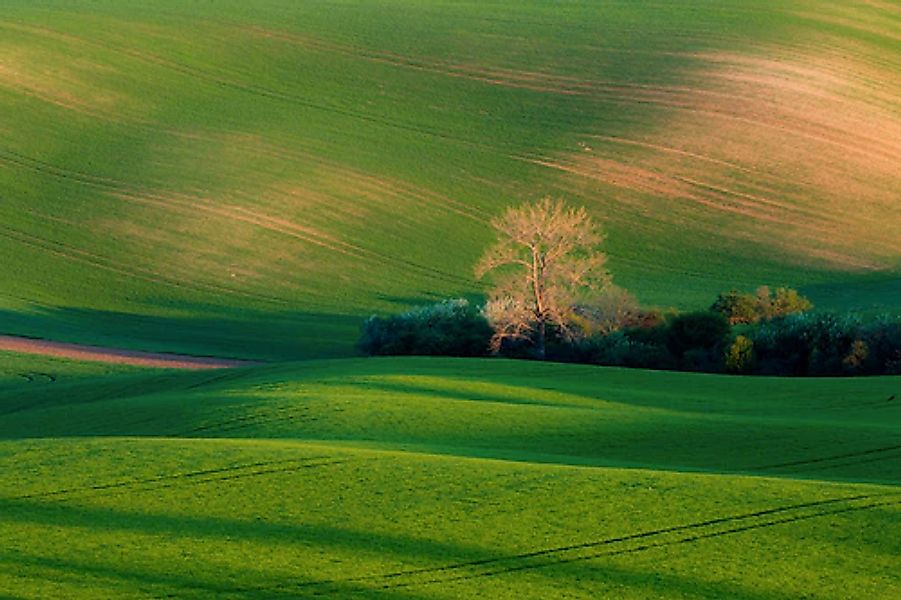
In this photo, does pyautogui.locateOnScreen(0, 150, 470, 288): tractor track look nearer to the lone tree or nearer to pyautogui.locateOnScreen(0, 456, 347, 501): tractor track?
the lone tree

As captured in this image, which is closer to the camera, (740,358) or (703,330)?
(740,358)

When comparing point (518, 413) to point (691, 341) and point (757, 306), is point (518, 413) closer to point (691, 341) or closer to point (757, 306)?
point (691, 341)

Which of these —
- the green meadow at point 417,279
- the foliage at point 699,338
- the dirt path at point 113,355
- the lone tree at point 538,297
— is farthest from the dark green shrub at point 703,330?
the dirt path at point 113,355

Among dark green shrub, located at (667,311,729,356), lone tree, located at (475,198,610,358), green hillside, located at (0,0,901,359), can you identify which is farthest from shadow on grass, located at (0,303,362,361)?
dark green shrub, located at (667,311,729,356)

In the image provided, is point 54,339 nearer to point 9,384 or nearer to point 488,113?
point 9,384

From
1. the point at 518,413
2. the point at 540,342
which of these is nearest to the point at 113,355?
the point at 540,342
